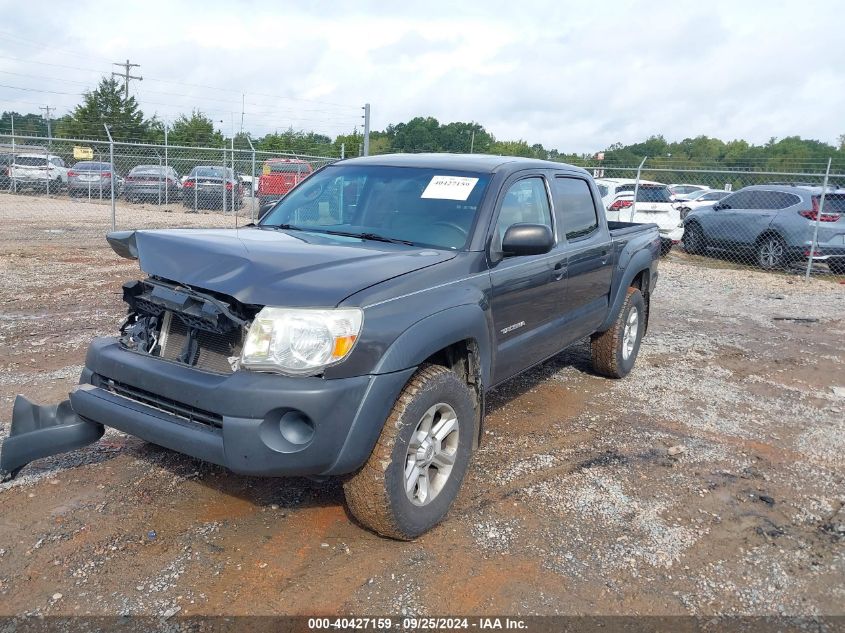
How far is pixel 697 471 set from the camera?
13.9 ft

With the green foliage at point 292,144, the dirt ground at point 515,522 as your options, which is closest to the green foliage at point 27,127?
the green foliage at point 292,144

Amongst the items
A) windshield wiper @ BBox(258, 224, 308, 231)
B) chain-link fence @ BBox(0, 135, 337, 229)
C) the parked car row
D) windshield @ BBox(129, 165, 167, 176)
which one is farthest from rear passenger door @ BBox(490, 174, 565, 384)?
windshield @ BBox(129, 165, 167, 176)

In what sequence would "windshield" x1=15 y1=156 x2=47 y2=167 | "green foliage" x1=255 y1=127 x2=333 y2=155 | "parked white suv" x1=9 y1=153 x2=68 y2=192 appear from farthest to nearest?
"green foliage" x1=255 y1=127 x2=333 y2=155 → "windshield" x1=15 y1=156 x2=47 y2=167 → "parked white suv" x1=9 y1=153 x2=68 y2=192

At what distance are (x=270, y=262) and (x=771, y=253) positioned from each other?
13.4m

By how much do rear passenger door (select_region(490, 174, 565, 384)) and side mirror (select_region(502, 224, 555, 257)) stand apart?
0.45ft

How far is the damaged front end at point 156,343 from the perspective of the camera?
2986 mm

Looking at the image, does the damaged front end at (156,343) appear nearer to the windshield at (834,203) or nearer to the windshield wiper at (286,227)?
the windshield wiper at (286,227)

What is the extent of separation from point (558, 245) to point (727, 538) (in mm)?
2037

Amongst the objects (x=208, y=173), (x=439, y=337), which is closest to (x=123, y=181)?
(x=208, y=173)

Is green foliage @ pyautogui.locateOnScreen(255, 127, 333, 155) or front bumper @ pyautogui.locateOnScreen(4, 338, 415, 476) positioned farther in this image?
green foliage @ pyautogui.locateOnScreen(255, 127, 333, 155)

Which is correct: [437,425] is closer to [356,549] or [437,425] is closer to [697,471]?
[356,549]

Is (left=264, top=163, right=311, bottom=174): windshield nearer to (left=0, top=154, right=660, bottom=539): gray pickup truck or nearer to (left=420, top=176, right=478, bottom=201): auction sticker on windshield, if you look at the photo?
(left=0, top=154, right=660, bottom=539): gray pickup truck

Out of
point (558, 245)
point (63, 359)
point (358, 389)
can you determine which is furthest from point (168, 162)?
point (358, 389)

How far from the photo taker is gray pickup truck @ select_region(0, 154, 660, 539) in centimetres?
281
